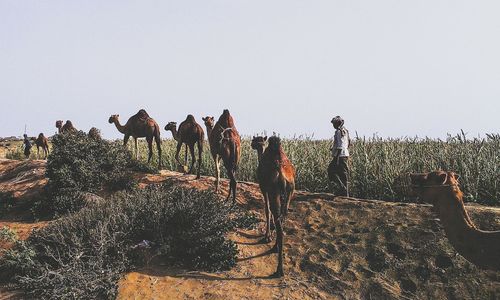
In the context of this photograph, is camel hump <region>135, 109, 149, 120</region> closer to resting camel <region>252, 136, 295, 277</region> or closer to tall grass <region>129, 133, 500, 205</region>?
tall grass <region>129, 133, 500, 205</region>

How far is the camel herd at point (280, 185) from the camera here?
15.6 ft

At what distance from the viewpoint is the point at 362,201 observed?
1027cm

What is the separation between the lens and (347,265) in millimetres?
8008

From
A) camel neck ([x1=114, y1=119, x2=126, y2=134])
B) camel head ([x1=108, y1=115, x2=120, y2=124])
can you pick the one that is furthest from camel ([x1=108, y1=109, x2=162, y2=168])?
camel head ([x1=108, y1=115, x2=120, y2=124])

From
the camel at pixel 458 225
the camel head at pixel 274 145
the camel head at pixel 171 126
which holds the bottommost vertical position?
the camel at pixel 458 225

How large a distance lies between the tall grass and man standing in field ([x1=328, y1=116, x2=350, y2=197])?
116 centimetres

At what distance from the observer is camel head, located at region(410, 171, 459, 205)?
487 cm

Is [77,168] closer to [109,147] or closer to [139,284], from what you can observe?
[109,147]

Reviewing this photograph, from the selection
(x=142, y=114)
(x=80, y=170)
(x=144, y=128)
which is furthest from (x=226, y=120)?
(x=142, y=114)

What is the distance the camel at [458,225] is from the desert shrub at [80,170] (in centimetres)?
942

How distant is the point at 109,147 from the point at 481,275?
1094 cm

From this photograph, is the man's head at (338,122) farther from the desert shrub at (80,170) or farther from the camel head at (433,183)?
the desert shrub at (80,170)

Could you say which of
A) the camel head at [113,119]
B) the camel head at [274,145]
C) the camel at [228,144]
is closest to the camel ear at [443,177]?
the camel head at [274,145]

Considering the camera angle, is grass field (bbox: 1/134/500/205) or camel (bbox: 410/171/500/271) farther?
grass field (bbox: 1/134/500/205)
